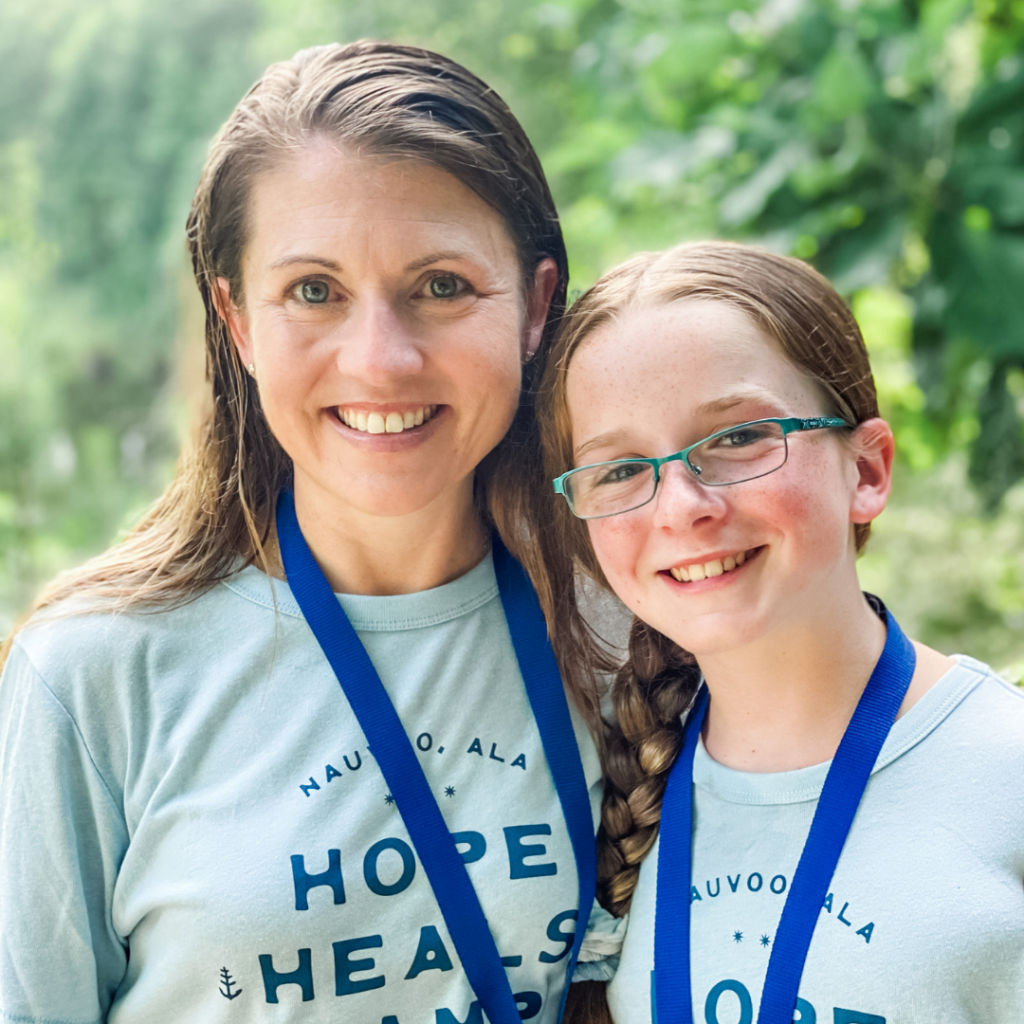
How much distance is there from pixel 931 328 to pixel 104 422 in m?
6.30

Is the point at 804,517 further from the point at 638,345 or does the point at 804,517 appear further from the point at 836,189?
the point at 836,189

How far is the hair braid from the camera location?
1623mm

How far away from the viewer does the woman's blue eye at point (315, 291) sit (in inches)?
59.9

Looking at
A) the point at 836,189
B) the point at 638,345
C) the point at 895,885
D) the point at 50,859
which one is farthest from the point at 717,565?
the point at 836,189

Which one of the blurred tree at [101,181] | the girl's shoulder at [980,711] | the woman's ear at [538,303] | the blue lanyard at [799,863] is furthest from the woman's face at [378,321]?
the blurred tree at [101,181]

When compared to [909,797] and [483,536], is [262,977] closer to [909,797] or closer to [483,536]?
[483,536]

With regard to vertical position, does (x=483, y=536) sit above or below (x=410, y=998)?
above

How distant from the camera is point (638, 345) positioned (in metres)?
1.53

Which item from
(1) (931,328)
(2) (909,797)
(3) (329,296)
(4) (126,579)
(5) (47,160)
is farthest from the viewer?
(5) (47,160)

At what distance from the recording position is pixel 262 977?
1452mm

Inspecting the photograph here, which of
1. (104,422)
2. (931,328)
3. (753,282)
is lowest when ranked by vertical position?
(753,282)

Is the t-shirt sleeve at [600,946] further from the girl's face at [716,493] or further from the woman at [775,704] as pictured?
the girl's face at [716,493]

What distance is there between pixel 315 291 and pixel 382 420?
20 centimetres

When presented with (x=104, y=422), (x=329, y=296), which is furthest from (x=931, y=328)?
(x=104, y=422)
